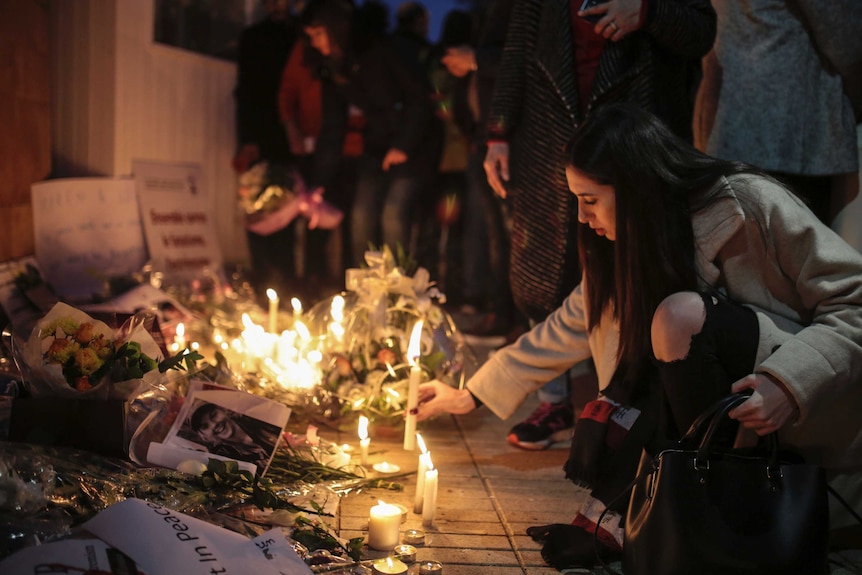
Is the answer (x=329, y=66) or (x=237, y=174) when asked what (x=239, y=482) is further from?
(x=237, y=174)

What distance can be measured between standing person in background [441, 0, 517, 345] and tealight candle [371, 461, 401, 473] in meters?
2.20

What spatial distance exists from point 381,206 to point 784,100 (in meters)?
3.16

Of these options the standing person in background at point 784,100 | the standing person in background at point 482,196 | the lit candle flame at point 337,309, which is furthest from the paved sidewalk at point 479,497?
the standing person in background at point 482,196

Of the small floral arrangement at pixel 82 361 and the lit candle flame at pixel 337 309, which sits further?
the lit candle flame at pixel 337 309

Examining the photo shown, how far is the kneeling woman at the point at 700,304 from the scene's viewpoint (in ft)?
6.94

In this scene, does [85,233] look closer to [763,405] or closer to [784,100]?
[784,100]

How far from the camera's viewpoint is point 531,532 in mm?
2375

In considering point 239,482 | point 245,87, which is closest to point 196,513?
point 239,482

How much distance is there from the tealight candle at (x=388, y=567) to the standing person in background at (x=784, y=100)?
1873 mm

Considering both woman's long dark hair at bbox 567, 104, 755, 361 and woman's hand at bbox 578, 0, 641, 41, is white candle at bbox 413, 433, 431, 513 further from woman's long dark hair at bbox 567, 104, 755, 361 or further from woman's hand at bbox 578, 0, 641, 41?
woman's hand at bbox 578, 0, 641, 41

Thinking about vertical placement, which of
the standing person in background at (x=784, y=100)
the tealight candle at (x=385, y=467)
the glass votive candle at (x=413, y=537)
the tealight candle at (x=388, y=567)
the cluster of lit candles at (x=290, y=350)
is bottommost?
the tealight candle at (x=385, y=467)

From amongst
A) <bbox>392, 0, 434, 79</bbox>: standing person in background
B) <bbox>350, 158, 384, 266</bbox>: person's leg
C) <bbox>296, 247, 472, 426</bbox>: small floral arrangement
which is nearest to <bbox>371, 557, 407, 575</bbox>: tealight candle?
<bbox>296, 247, 472, 426</bbox>: small floral arrangement

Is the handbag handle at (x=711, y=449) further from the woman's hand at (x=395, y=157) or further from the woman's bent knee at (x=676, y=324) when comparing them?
the woman's hand at (x=395, y=157)

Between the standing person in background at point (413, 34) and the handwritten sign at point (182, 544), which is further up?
the standing person in background at point (413, 34)
